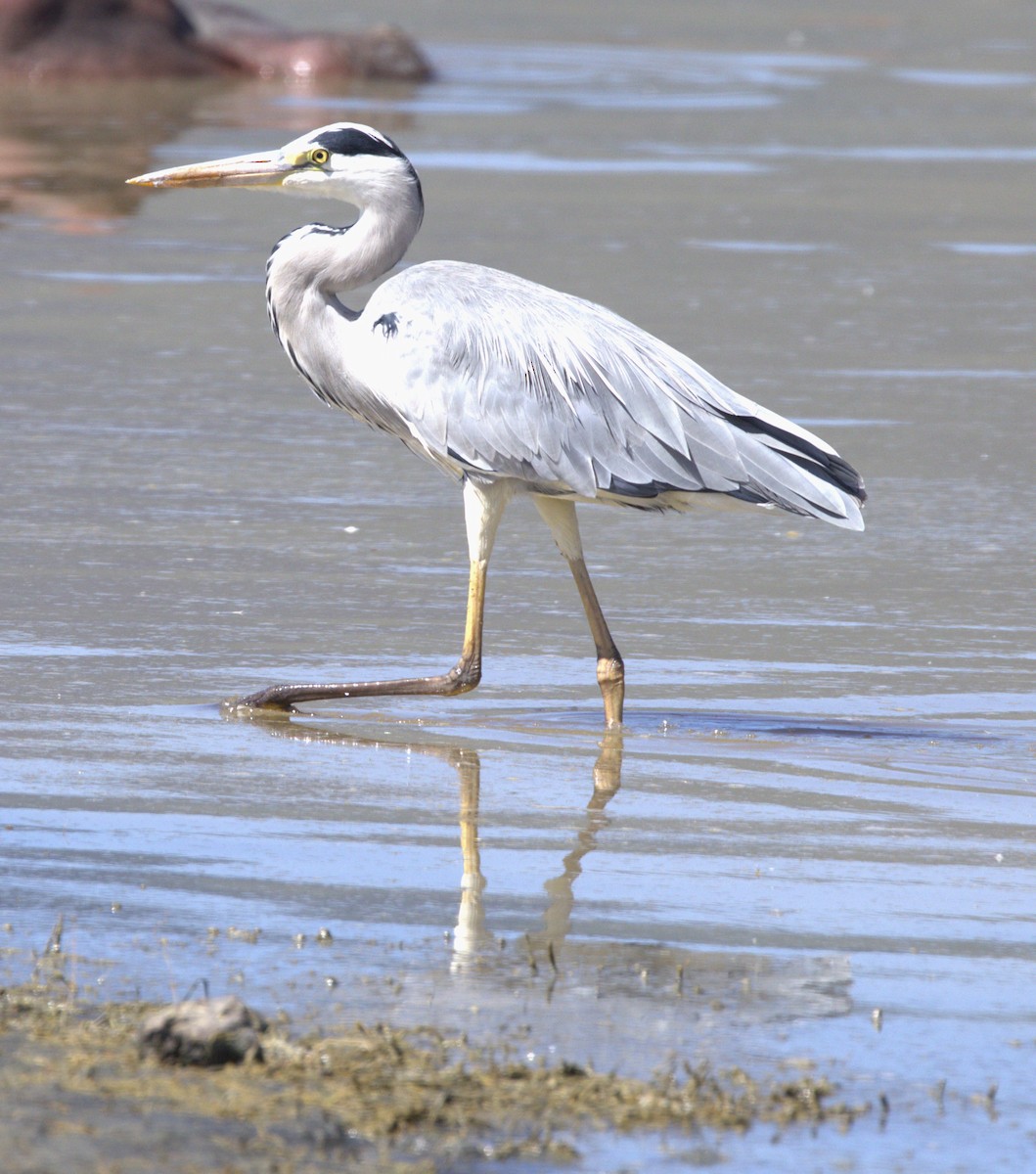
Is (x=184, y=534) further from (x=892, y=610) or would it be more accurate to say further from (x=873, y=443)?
(x=873, y=443)

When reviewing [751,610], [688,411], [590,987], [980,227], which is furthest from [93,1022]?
[980,227]

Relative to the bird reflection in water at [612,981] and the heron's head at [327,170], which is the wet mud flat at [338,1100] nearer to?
the bird reflection in water at [612,981]

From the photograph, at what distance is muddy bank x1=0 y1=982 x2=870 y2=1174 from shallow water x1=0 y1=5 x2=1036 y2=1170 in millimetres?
97

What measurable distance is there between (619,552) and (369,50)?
14.7 meters

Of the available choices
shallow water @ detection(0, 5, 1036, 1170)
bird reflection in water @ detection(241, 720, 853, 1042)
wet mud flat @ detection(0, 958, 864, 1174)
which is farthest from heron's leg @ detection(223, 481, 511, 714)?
wet mud flat @ detection(0, 958, 864, 1174)

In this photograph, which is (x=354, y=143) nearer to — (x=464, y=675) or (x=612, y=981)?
(x=464, y=675)

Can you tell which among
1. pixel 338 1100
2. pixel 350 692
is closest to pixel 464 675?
pixel 350 692

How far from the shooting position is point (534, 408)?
6391 mm

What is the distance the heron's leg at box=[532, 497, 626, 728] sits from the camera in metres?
6.19

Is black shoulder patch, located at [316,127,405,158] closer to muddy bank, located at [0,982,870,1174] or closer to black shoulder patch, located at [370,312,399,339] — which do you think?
black shoulder patch, located at [370,312,399,339]

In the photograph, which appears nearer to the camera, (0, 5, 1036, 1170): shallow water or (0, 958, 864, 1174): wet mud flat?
(0, 958, 864, 1174): wet mud flat

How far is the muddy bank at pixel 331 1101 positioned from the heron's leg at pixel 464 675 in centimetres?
221

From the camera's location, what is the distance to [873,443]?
9281 millimetres

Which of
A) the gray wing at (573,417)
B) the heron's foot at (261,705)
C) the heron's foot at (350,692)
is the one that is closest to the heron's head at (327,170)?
the gray wing at (573,417)
